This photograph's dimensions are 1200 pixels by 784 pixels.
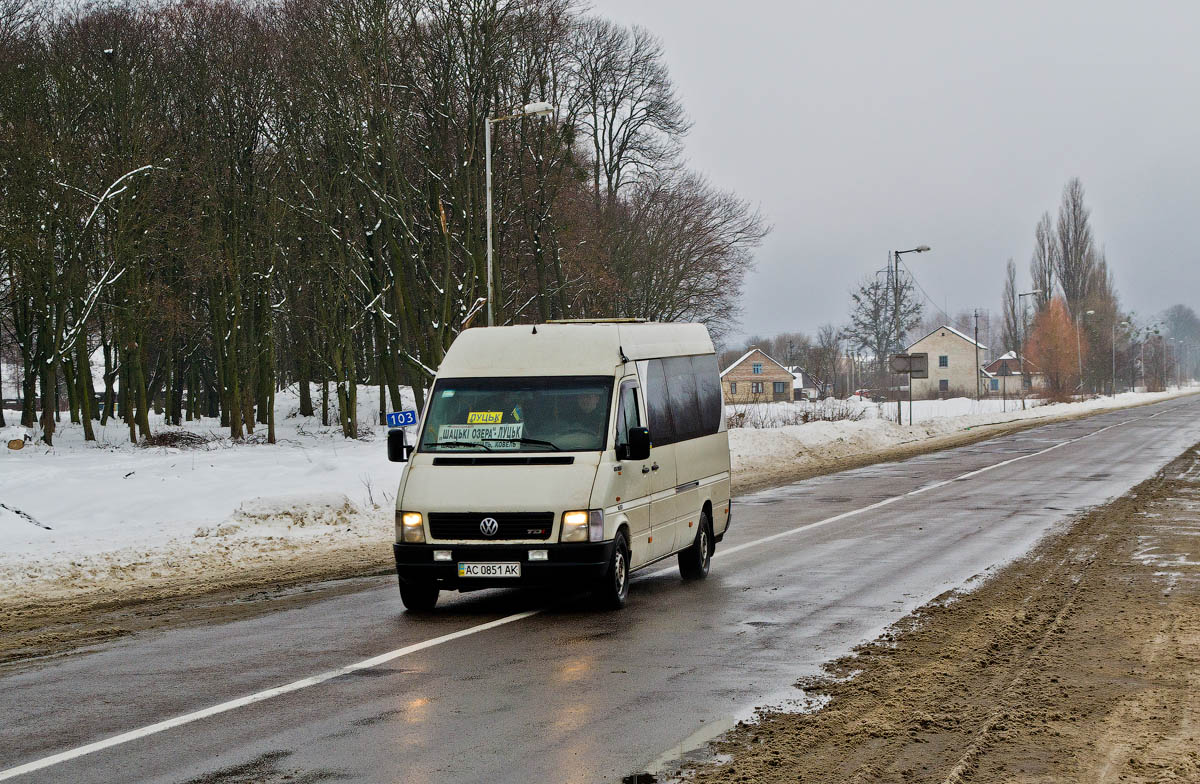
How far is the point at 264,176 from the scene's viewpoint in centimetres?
3891

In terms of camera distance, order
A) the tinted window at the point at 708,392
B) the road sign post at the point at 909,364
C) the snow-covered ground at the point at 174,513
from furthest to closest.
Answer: the road sign post at the point at 909,364 → the snow-covered ground at the point at 174,513 → the tinted window at the point at 708,392

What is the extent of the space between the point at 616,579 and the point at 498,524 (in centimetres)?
121

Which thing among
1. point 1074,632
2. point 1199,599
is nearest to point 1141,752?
point 1074,632

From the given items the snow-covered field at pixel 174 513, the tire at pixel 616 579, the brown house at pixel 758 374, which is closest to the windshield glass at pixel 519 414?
the tire at pixel 616 579

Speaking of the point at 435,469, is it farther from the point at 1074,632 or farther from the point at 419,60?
→ the point at 419,60

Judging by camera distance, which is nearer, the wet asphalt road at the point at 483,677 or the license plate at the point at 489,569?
the wet asphalt road at the point at 483,677

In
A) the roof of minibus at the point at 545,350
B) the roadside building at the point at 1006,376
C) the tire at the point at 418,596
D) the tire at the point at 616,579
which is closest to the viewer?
the tire at the point at 616,579

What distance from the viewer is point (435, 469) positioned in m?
11.0

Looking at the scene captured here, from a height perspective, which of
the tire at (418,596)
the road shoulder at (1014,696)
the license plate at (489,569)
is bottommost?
the road shoulder at (1014,696)

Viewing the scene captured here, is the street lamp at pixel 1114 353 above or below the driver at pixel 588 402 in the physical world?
above

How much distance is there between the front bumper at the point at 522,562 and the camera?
10.5m

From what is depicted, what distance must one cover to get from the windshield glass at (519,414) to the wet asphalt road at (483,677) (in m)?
1.51

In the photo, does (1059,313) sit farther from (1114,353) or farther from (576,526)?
(576,526)

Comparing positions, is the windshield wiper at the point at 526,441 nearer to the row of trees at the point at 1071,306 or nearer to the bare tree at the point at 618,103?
the bare tree at the point at 618,103
